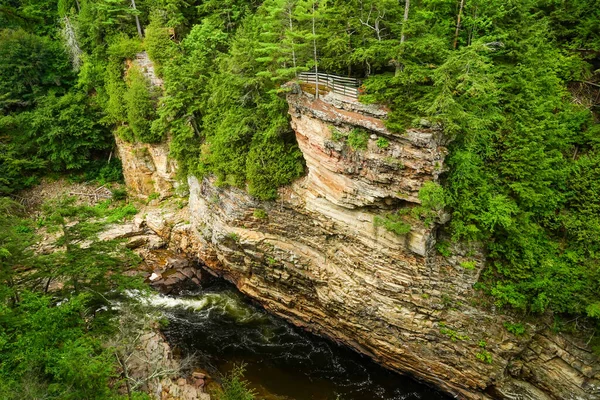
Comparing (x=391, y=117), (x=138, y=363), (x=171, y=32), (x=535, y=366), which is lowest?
(x=138, y=363)

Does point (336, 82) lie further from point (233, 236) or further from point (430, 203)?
point (233, 236)

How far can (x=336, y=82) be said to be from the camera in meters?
16.6

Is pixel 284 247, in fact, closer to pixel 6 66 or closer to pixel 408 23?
pixel 408 23

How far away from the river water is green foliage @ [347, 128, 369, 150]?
11704 mm

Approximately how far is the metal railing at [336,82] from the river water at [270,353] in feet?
45.1

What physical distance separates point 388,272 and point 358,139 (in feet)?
19.7

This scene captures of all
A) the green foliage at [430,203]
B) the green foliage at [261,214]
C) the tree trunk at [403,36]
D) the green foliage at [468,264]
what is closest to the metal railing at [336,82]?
the tree trunk at [403,36]

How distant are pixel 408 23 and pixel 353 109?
154 inches

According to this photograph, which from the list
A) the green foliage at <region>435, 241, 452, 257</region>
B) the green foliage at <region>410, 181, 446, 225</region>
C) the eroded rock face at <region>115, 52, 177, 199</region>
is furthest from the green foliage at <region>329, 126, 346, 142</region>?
the eroded rock face at <region>115, 52, 177, 199</region>

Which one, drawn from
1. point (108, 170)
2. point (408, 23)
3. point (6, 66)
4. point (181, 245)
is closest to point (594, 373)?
point (408, 23)

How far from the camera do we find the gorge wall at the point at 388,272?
46.7 feet

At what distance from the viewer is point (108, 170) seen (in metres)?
31.8

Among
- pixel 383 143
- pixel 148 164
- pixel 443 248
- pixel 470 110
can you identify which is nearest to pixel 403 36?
pixel 470 110

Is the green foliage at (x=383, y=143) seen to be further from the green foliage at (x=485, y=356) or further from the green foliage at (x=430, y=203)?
the green foliage at (x=485, y=356)
